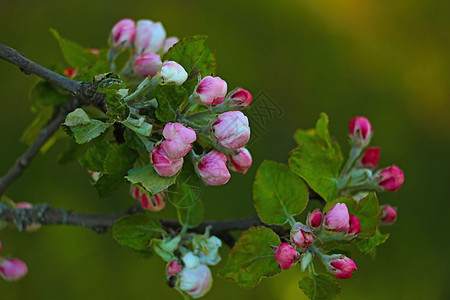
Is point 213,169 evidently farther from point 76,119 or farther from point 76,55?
point 76,55

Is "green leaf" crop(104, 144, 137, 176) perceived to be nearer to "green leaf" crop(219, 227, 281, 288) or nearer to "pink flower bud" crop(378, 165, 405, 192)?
"green leaf" crop(219, 227, 281, 288)

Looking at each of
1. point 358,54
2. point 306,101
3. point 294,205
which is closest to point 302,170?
point 294,205

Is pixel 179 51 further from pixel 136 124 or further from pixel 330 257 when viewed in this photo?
pixel 330 257

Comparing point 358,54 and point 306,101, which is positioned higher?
point 358,54

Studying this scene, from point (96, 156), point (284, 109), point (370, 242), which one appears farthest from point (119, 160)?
point (284, 109)

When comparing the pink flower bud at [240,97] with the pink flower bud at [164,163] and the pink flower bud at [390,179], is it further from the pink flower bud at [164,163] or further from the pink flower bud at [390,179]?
the pink flower bud at [390,179]

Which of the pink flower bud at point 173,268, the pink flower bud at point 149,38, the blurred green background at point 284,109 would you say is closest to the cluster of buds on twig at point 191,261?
the pink flower bud at point 173,268

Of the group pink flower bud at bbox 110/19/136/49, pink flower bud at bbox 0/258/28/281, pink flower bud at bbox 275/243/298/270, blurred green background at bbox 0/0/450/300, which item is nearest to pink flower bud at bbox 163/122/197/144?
pink flower bud at bbox 275/243/298/270
